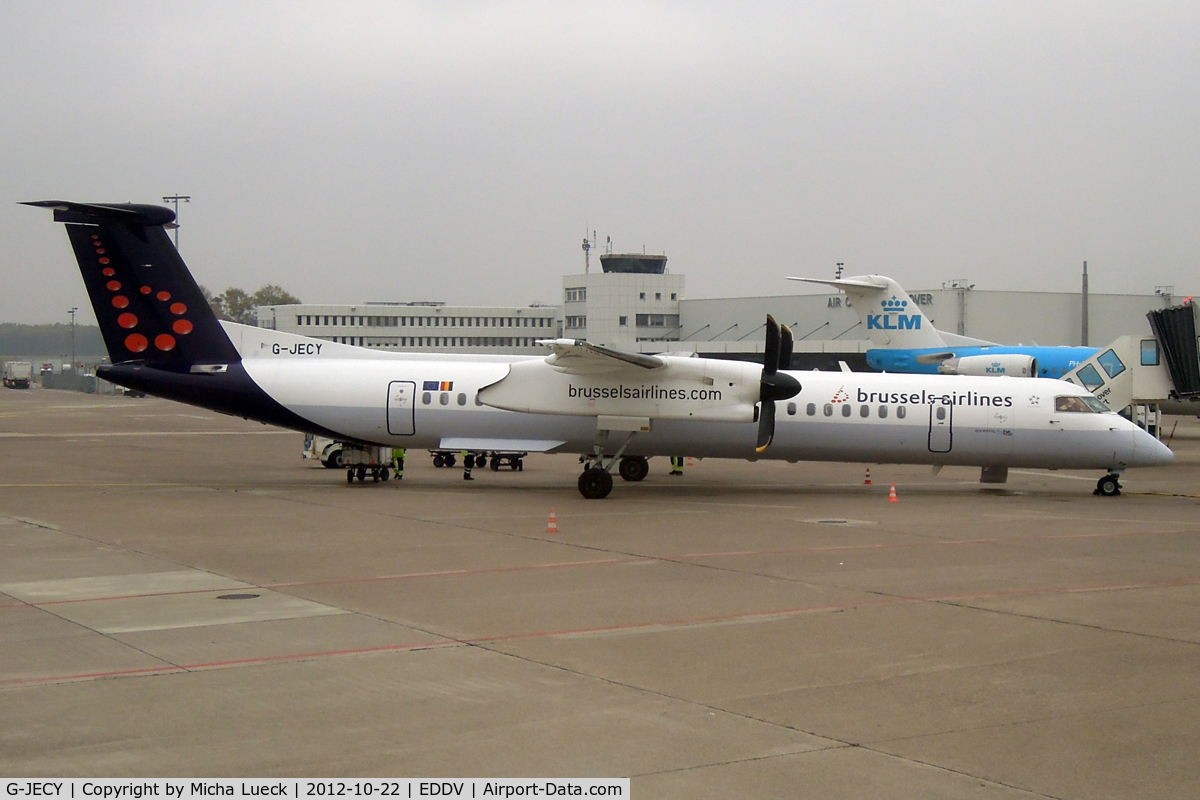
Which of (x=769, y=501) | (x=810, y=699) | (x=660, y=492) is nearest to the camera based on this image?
(x=810, y=699)

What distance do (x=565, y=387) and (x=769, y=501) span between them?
4.97m

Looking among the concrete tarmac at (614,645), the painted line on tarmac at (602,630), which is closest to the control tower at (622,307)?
the concrete tarmac at (614,645)

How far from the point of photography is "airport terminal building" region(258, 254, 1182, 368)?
232 feet

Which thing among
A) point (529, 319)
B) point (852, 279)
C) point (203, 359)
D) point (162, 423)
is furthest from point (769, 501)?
point (529, 319)

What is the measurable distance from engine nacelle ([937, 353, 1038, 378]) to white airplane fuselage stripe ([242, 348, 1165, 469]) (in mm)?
16378

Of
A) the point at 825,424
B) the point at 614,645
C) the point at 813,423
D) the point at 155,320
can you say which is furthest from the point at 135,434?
the point at 614,645

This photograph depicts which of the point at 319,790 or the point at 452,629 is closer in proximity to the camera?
the point at 319,790

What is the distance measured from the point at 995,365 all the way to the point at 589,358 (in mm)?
24210

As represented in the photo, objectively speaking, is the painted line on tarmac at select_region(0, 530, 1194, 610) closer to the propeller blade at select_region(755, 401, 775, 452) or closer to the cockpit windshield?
the propeller blade at select_region(755, 401, 775, 452)

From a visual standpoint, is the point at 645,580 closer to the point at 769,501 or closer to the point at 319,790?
the point at 319,790

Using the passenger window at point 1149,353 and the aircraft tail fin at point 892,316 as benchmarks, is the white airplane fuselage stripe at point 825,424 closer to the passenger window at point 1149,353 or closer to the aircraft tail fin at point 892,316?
the passenger window at point 1149,353

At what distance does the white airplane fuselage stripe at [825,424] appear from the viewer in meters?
A: 23.8

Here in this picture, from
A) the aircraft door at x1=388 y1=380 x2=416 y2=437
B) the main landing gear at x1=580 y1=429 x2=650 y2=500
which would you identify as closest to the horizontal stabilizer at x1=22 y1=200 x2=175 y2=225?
the aircraft door at x1=388 y1=380 x2=416 y2=437

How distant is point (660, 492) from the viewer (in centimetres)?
2439
